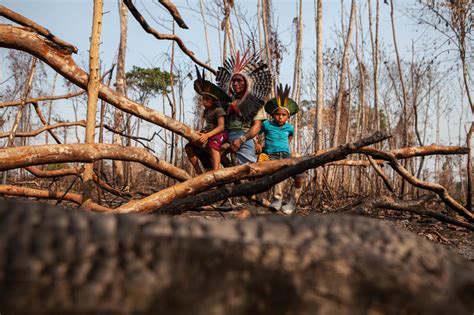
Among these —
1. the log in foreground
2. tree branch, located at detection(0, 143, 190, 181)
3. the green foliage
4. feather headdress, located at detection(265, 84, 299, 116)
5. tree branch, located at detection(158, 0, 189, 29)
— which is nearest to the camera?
the log in foreground

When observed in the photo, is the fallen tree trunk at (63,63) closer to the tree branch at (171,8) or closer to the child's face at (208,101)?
the tree branch at (171,8)

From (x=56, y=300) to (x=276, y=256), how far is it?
254 mm

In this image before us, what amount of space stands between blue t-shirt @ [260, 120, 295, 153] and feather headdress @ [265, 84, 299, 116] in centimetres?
21

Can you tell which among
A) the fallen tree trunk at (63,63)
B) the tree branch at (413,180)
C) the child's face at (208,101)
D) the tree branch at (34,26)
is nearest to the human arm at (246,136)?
the child's face at (208,101)

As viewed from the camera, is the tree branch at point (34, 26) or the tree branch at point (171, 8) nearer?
the tree branch at point (34, 26)

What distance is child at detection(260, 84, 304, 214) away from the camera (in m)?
4.94

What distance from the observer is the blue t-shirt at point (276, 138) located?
201 inches

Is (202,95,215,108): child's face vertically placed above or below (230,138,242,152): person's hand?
above

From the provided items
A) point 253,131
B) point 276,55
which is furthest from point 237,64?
point 276,55

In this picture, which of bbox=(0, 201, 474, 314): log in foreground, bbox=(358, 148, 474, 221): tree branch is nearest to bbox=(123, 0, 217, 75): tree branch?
bbox=(358, 148, 474, 221): tree branch

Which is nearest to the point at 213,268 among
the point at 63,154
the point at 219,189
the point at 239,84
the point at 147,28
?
the point at 63,154

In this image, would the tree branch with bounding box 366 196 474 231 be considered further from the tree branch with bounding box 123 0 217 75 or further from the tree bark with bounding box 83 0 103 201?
the tree bark with bounding box 83 0 103 201

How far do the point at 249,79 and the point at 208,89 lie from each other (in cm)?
52

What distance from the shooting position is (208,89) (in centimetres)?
410
